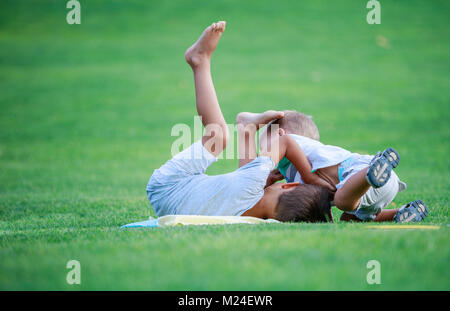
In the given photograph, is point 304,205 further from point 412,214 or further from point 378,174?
point 412,214

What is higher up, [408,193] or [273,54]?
[273,54]

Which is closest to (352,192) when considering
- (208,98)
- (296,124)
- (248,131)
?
(248,131)

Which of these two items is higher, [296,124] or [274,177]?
[296,124]

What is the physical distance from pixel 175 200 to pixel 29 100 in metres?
10.6

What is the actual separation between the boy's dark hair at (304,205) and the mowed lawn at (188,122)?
1.08 feet

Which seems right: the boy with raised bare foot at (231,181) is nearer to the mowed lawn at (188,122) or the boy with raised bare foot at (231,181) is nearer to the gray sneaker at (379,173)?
the mowed lawn at (188,122)

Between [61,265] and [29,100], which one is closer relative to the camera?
[61,265]

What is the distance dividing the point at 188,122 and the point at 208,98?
7729 millimetres

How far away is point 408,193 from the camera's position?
5.96m

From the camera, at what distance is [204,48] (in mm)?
4637

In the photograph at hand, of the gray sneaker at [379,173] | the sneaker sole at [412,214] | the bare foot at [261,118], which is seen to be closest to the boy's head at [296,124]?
the bare foot at [261,118]

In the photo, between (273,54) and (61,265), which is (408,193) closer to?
(61,265)

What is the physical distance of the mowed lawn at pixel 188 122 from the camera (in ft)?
9.03
